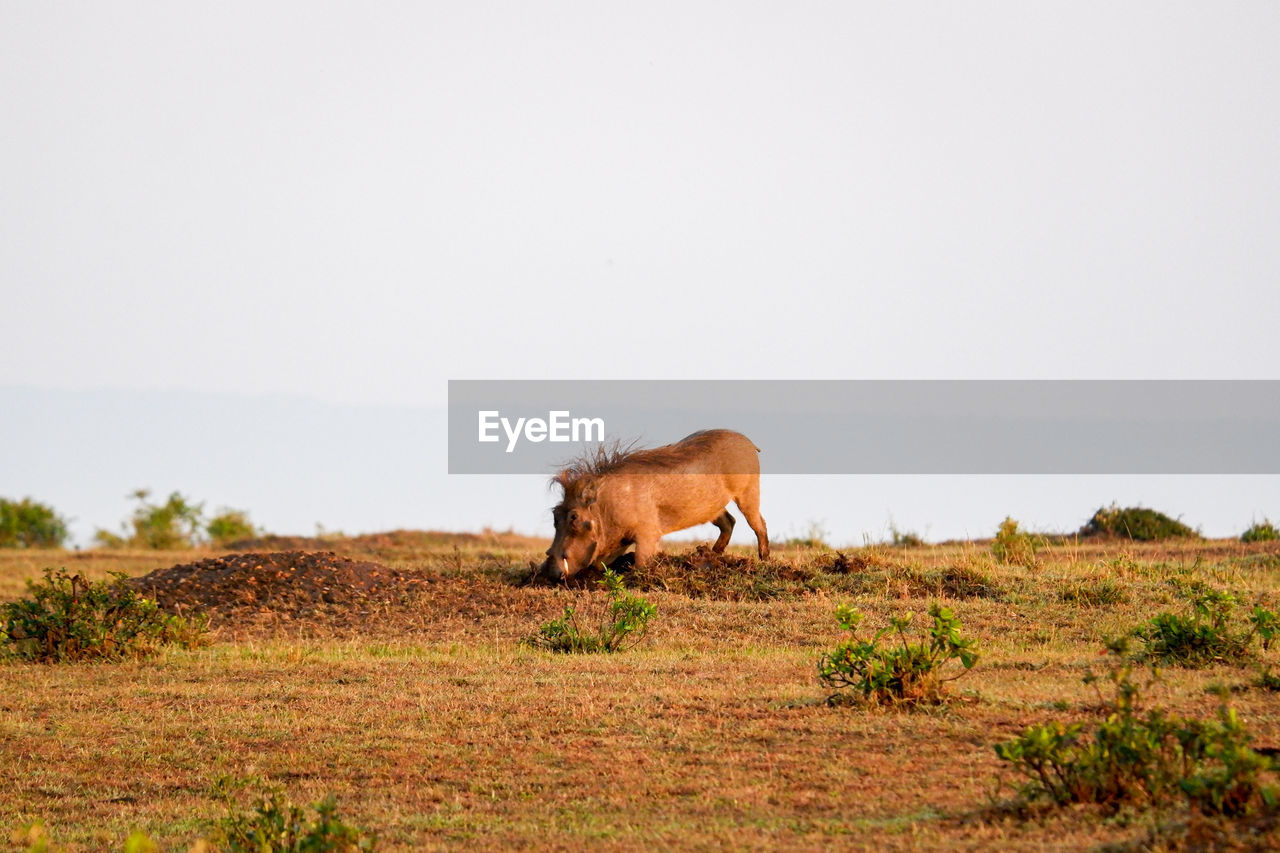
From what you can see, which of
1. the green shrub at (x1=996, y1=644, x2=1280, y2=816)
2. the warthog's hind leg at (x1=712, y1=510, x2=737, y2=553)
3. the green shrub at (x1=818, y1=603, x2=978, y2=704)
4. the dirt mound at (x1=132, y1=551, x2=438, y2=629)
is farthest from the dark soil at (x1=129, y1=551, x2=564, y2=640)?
the green shrub at (x1=996, y1=644, x2=1280, y2=816)

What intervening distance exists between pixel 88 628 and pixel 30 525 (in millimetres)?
28787

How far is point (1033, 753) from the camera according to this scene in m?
6.00

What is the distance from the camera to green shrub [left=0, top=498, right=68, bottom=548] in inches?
1507

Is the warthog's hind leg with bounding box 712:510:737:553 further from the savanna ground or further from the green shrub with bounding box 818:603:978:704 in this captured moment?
the green shrub with bounding box 818:603:978:704

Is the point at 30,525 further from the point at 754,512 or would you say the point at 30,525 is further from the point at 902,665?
the point at 902,665

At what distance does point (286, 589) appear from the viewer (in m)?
15.4

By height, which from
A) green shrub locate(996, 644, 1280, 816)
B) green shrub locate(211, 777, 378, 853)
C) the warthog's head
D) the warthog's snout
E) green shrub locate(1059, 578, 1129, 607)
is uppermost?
the warthog's head

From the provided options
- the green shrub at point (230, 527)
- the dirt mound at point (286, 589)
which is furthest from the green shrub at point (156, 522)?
the dirt mound at point (286, 589)

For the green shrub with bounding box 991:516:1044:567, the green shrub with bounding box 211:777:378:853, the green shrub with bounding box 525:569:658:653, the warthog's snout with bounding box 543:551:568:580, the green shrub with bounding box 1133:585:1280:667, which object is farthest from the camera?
the green shrub with bounding box 991:516:1044:567

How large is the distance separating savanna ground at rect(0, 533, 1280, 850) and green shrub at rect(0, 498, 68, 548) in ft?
89.6

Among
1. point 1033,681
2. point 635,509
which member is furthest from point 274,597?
point 1033,681

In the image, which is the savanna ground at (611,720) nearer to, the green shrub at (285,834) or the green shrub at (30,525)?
the green shrub at (285,834)

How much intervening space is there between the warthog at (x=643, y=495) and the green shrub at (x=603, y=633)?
3.03m

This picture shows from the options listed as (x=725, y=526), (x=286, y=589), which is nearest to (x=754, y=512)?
(x=725, y=526)
